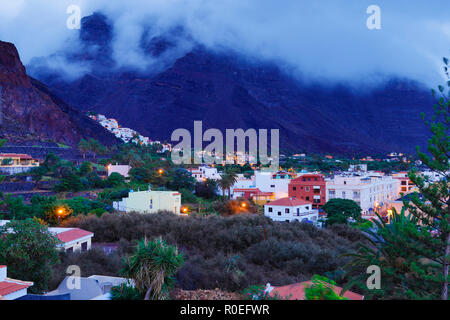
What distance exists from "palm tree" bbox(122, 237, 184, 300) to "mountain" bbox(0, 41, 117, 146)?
157ft

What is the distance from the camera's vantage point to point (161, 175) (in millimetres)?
43531

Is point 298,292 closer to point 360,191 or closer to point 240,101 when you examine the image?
point 360,191

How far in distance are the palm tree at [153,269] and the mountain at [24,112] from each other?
47756 mm

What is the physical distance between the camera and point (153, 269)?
26.0 feet

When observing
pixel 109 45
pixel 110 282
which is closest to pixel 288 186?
pixel 110 282

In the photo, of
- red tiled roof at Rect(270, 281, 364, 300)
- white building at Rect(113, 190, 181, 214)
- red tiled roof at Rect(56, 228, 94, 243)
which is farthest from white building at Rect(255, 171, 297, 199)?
red tiled roof at Rect(270, 281, 364, 300)

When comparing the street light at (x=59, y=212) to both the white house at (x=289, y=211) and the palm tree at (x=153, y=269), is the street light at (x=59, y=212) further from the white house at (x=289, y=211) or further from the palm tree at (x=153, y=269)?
the palm tree at (x=153, y=269)

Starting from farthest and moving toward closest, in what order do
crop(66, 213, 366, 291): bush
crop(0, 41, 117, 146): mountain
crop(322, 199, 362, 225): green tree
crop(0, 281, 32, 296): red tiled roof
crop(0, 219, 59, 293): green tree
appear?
crop(0, 41, 117, 146): mountain
crop(322, 199, 362, 225): green tree
crop(66, 213, 366, 291): bush
crop(0, 219, 59, 293): green tree
crop(0, 281, 32, 296): red tiled roof

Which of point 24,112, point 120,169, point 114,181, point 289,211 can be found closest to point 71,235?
point 289,211

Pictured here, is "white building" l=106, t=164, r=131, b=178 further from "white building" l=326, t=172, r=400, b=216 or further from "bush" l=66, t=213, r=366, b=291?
"bush" l=66, t=213, r=366, b=291

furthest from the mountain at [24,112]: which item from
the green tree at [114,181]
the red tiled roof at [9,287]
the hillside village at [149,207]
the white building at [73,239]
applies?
the red tiled roof at [9,287]

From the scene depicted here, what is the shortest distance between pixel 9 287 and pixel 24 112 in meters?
59.0

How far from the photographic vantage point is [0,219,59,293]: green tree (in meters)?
9.97

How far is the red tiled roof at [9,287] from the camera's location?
23.6 ft
